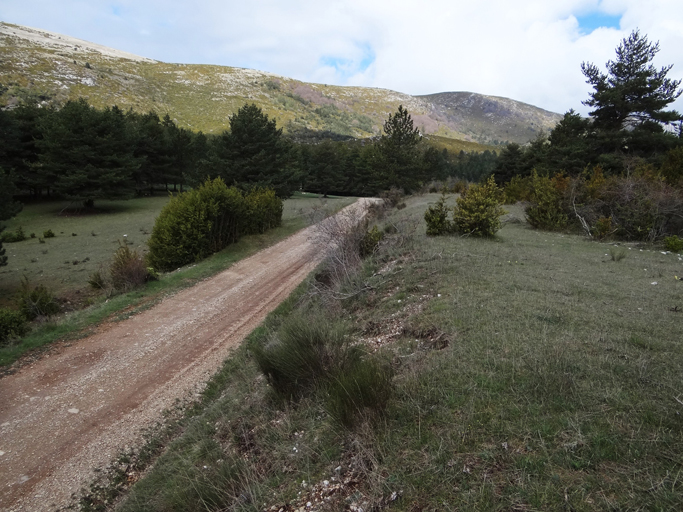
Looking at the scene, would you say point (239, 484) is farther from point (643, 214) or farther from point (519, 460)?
point (643, 214)

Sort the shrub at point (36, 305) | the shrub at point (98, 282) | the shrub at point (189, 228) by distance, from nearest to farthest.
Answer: the shrub at point (36, 305)
the shrub at point (98, 282)
the shrub at point (189, 228)

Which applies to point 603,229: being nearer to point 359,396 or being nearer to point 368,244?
point 368,244

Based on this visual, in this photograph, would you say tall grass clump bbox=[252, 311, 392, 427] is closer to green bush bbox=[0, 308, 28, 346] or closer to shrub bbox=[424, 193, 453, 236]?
green bush bbox=[0, 308, 28, 346]

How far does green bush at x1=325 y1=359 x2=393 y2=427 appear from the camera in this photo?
3223 millimetres

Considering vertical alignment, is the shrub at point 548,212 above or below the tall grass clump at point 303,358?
above

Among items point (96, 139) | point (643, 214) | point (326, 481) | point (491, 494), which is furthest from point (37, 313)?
point (96, 139)

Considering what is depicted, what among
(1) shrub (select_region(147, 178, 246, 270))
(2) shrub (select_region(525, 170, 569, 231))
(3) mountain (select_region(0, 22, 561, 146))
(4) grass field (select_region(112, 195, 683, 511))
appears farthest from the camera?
(3) mountain (select_region(0, 22, 561, 146))

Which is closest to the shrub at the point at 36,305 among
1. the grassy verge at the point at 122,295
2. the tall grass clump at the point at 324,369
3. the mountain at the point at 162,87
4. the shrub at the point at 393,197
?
the grassy verge at the point at 122,295

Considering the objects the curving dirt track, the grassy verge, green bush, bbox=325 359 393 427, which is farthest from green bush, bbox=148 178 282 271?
green bush, bbox=325 359 393 427

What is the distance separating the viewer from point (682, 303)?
6188mm

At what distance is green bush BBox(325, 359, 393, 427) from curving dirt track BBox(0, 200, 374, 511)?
118 inches

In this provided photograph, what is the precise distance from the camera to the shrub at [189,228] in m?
13.5

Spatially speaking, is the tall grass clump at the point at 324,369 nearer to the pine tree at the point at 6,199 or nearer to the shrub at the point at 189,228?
the shrub at the point at 189,228

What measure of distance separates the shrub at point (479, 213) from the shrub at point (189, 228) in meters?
9.54
